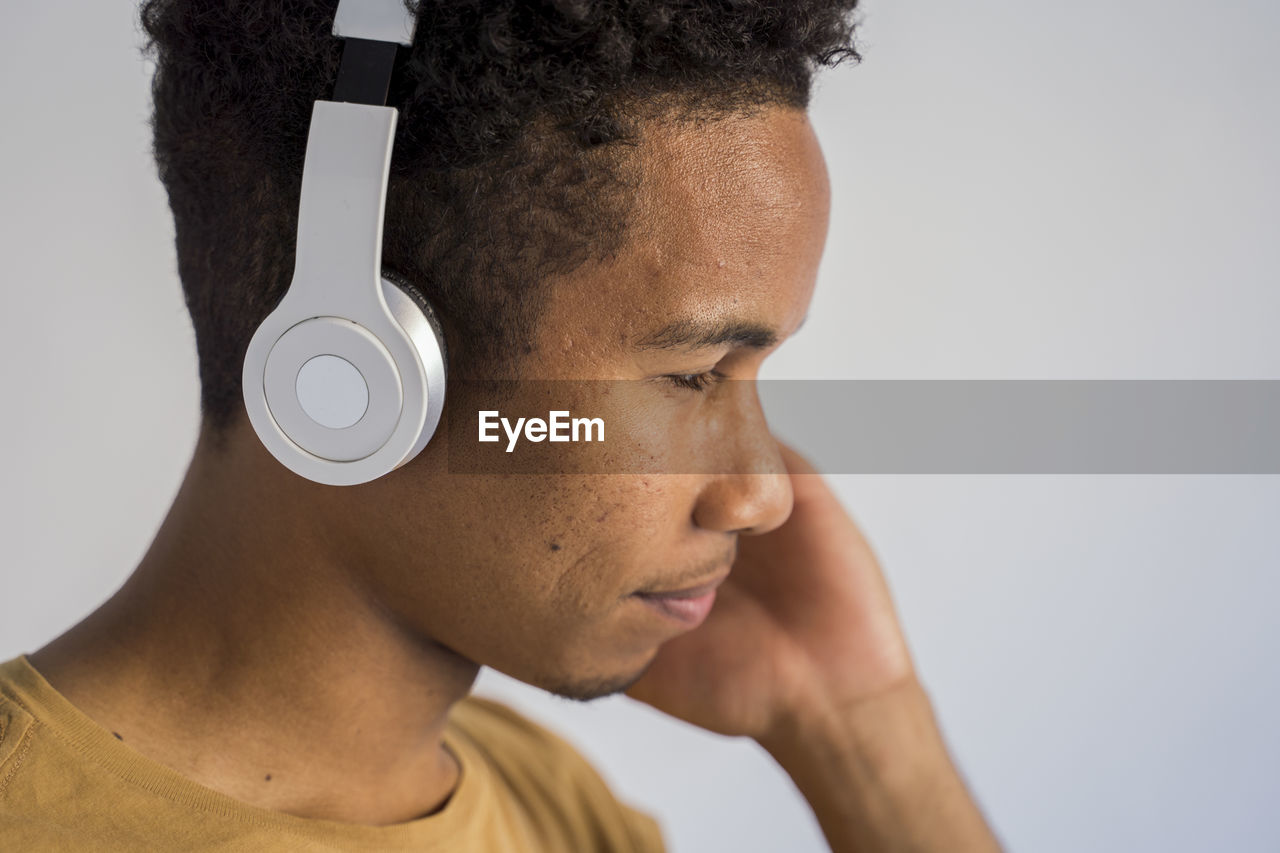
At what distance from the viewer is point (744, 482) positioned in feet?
3.51

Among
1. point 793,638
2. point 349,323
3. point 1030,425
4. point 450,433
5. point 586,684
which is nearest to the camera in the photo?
point 349,323

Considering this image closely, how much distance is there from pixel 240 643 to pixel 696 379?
47 centimetres

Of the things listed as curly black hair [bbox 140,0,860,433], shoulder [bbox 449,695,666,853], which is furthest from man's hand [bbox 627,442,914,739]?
curly black hair [bbox 140,0,860,433]

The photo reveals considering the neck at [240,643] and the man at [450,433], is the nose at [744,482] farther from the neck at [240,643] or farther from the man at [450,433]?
the neck at [240,643]

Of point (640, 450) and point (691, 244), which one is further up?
point (691, 244)

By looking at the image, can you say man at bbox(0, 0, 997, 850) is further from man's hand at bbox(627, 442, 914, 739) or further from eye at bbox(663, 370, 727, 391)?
man's hand at bbox(627, 442, 914, 739)

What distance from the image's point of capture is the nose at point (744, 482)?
1.06m

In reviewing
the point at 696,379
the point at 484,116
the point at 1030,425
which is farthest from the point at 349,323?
the point at 1030,425

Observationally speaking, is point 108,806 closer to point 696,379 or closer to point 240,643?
point 240,643

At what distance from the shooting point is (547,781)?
1.53 metres

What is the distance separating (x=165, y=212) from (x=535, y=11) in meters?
1.02

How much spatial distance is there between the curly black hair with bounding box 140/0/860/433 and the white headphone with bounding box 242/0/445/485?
6 centimetres

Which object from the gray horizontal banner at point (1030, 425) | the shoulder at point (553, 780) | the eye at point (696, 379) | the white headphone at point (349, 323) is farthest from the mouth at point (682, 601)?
the gray horizontal banner at point (1030, 425)

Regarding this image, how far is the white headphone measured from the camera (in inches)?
33.6
